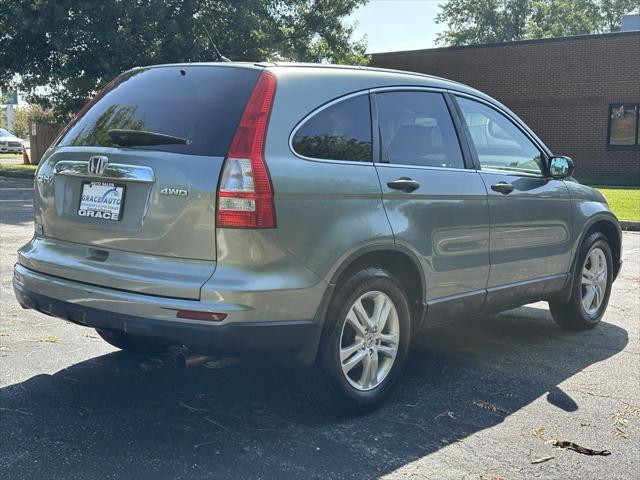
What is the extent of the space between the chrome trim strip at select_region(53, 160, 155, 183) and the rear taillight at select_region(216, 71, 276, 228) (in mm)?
400

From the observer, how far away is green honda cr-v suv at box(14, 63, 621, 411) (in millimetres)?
3441

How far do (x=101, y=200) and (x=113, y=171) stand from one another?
17cm

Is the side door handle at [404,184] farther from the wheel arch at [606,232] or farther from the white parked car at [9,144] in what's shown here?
the white parked car at [9,144]

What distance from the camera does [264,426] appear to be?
12.5 ft

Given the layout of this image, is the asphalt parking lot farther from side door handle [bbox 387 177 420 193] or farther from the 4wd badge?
side door handle [bbox 387 177 420 193]

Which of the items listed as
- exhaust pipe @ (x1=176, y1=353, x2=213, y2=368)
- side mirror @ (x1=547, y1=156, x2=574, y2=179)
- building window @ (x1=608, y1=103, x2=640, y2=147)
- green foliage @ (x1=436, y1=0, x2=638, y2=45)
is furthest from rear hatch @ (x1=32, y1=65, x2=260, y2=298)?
green foliage @ (x1=436, y1=0, x2=638, y2=45)

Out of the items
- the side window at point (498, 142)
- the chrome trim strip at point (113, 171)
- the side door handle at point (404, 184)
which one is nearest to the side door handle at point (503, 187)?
the side window at point (498, 142)

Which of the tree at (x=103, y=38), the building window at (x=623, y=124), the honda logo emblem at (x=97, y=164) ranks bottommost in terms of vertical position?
the honda logo emblem at (x=97, y=164)

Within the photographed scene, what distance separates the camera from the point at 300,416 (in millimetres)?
3967

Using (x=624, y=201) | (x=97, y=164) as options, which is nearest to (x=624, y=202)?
(x=624, y=201)

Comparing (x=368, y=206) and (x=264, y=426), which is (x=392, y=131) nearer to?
(x=368, y=206)

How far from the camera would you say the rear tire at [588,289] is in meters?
5.82

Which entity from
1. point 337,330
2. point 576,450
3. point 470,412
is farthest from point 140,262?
point 576,450

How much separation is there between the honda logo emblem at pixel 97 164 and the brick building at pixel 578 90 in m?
23.3
